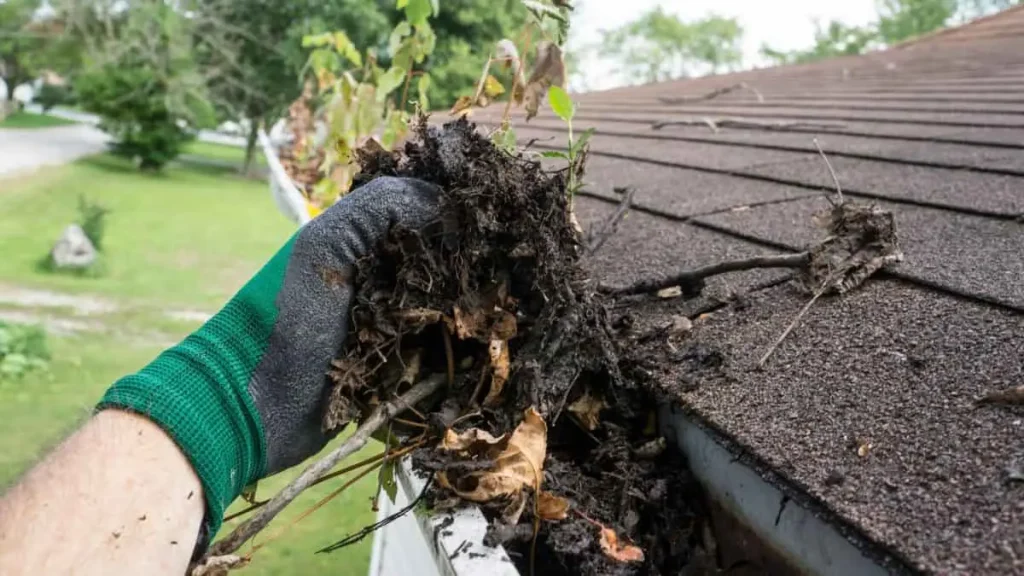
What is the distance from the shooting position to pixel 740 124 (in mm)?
3449

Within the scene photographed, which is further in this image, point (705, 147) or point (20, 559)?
point (705, 147)

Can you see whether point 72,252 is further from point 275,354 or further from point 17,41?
point 17,41

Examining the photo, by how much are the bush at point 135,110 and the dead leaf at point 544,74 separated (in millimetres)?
21521

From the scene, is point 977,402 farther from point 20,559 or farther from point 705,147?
point 705,147

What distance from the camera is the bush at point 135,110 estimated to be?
2105cm

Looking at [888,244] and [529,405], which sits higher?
[888,244]

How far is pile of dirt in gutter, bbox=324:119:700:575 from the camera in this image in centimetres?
96

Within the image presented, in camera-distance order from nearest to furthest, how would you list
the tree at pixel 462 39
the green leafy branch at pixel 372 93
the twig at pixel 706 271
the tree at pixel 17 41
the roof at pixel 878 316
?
the roof at pixel 878 316
the twig at pixel 706 271
the green leafy branch at pixel 372 93
the tree at pixel 462 39
the tree at pixel 17 41

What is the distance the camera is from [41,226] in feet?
47.7

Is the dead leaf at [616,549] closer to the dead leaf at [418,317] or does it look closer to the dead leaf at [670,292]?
the dead leaf at [418,317]

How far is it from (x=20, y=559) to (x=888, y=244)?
4.18ft

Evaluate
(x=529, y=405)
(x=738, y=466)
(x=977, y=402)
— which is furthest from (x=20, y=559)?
(x=977, y=402)

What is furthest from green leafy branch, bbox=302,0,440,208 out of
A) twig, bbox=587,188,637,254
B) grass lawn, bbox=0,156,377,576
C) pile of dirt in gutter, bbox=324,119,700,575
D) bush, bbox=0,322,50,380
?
bush, bbox=0,322,50,380

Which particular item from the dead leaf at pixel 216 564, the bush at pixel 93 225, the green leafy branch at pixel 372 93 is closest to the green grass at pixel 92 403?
the green leafy branch at pixel 372 93
